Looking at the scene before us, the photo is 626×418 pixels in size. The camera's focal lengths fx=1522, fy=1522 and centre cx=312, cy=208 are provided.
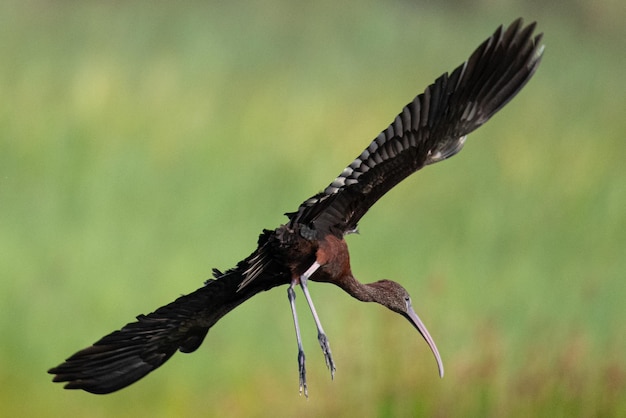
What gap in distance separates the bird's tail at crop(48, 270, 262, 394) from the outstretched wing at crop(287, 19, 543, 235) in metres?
1.05

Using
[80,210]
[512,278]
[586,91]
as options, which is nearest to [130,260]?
[80,210]

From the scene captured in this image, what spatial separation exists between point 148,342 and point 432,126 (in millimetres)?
3008

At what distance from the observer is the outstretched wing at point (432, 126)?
1127 centimetres

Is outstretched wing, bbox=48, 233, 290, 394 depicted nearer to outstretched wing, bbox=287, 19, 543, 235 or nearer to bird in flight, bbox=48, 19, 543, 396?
bird in flight, bbox=48, 19, 543, 396

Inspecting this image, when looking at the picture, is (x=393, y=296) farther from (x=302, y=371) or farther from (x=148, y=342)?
(x=148, y=342)

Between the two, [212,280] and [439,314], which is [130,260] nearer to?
[439,314]

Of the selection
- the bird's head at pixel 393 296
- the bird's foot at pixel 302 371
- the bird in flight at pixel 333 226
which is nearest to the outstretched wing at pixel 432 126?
the bird in flight at pixel 333 226

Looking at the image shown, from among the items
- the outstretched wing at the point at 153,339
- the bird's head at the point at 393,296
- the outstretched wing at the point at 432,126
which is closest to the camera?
the outstretched wing at the point at 432,126

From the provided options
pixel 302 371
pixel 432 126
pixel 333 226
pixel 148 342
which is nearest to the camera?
pixel 302 371

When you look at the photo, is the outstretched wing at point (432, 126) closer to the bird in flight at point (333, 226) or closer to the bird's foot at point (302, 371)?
the bird in flight at point (333, 226)

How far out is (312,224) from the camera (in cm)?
1189

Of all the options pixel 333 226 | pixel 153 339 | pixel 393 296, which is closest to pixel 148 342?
pixel 153 339

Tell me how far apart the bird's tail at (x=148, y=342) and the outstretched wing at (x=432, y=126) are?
105cm

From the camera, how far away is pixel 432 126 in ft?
38.7
